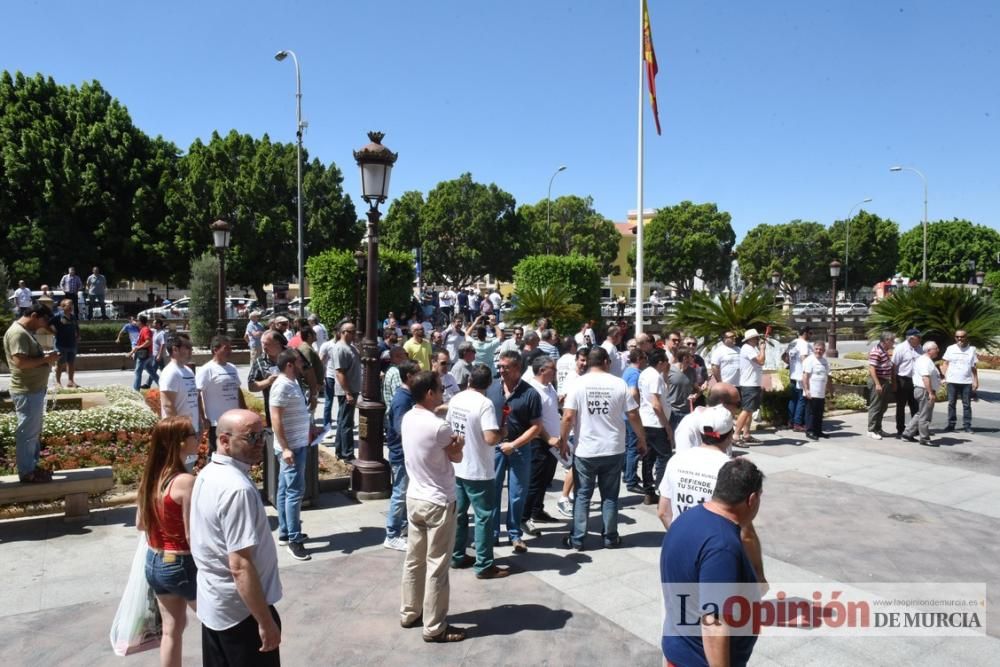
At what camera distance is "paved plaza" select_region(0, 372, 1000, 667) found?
457 centimetres

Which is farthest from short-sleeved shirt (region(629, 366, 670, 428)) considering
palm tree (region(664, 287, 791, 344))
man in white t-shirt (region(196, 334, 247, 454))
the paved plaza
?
palm tree (region(664, 287, 791, 344))

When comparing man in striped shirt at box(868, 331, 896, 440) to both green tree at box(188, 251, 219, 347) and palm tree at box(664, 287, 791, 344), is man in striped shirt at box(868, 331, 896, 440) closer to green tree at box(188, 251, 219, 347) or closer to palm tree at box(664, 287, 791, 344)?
palm tree at box(664, 287, 791, 344)

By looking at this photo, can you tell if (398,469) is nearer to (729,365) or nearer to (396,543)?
(396,543)

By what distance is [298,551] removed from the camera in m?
6.06

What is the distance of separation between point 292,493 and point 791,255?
237ft

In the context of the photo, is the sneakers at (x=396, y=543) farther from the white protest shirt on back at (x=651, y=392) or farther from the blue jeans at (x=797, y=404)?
the blue jeans at (x=797, y=404)

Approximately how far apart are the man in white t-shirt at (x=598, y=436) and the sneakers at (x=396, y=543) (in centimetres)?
146

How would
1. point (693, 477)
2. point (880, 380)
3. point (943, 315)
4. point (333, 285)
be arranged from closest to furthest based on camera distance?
point (693, 477)
point (880, 380)
point (943, 315)
point (333, 285)

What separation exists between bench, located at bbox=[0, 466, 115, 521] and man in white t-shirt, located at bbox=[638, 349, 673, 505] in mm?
5470

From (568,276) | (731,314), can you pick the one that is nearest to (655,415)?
(731,314)

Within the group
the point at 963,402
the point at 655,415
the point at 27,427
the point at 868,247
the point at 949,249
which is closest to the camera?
the point at 27,427

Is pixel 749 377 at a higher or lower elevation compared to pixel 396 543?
higher

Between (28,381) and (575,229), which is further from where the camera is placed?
(575,229)

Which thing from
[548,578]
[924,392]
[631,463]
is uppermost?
[924,392]
